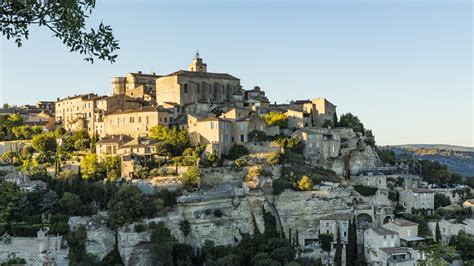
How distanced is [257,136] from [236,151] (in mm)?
2651

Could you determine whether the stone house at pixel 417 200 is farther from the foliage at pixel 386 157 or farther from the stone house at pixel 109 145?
the stone house at pixel 109 145

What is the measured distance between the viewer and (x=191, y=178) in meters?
38.5

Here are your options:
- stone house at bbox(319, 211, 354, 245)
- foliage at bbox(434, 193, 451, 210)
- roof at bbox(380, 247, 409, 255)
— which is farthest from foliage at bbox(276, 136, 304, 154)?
roof at bbox(380, 247, 409, 255)

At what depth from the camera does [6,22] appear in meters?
6.45

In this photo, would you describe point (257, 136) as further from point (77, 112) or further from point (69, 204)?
point (77, 112)

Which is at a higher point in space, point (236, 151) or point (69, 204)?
point (236, 151)

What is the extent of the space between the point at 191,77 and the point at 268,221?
718 inches

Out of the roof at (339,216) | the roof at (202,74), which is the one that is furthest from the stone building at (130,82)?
the roof at (339,216)

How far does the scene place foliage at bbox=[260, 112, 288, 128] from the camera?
151 feet

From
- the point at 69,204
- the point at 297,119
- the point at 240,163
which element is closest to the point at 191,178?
the point at 240,163

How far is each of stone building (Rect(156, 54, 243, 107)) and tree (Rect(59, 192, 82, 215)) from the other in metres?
15.5

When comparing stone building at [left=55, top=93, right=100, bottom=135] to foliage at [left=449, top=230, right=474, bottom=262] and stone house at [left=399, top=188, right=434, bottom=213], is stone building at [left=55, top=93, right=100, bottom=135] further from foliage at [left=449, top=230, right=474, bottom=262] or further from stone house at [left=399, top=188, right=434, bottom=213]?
foliage at [left=449, top=230, right=474, bottom=262]

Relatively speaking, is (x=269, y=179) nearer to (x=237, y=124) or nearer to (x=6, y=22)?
(x=237, y=124)

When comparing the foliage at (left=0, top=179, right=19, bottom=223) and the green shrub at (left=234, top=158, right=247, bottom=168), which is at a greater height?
the green shrub at (left=234, top=158, right=247, bottom=168)
